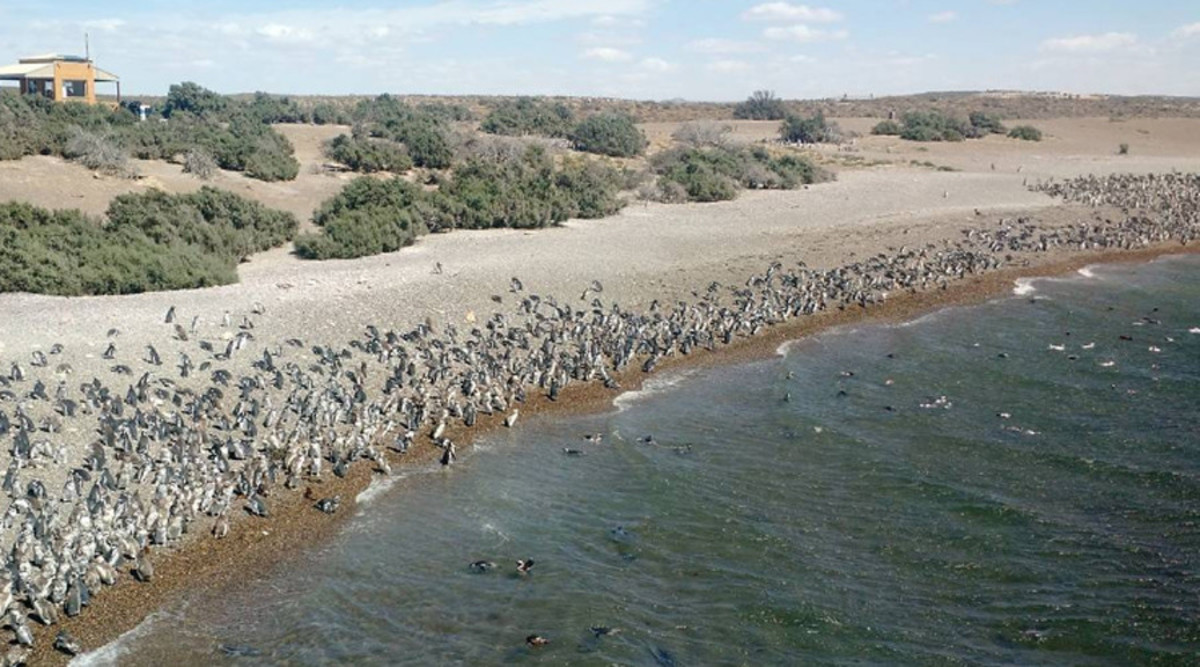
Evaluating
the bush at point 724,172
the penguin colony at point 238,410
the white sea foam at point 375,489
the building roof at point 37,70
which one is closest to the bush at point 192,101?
the building roof at point 37,70

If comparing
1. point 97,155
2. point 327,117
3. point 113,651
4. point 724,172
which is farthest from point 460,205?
point 327,117

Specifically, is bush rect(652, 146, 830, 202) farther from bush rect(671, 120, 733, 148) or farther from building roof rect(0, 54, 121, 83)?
building roof rect(0, 54, 121, 83)

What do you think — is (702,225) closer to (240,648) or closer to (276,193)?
(276,193)

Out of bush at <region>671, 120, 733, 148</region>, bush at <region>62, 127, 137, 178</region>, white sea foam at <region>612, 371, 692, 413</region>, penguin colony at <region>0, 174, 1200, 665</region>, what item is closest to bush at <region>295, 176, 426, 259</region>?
penguin colony at <region>0, 174, 1200, 665</region>

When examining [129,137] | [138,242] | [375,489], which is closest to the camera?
[375,489]

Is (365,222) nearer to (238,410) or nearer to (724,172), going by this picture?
(238,410)

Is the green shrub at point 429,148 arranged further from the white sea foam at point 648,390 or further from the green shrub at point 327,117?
the white sea foam at point 648,390
